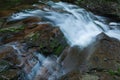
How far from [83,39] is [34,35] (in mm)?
1677

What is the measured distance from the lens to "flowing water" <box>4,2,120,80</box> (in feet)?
21.8

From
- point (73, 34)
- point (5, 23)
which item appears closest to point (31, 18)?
point (5, 23)

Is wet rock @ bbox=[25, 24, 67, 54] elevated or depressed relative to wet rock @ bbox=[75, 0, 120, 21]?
elevated

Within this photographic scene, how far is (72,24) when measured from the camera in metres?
8.41

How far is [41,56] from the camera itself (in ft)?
21.4

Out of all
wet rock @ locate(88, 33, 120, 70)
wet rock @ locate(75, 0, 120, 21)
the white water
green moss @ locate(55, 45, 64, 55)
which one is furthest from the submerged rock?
wet rock @ locate(75, 0, 120, 21)

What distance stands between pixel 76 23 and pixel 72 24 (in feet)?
0.70

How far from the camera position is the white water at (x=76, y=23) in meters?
7.82

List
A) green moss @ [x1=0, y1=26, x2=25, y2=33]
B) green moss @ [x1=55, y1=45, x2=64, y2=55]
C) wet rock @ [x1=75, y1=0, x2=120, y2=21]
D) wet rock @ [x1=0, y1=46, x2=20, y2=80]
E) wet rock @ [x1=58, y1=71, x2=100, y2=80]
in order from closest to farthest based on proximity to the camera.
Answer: wet rock @ [x1=0, y1=46, x2=20, y2=80] < wet rock @ [x1=58, y1=71, x2=100, y2=80] < green moss @ [x1=55, y1=45, x2=64, y2=55] < green moss @ [x1=0, y1=26, x2=25, y2=33] < wet rock @ [x1=75, y1=0, x2=120, y2=21]

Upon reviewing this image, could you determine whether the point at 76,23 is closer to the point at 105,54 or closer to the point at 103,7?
the point at 105,54

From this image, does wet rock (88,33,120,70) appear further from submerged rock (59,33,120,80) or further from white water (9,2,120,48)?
white water (9,2,120,48)

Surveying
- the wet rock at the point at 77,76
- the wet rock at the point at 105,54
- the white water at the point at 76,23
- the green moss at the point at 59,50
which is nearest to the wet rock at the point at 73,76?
the wet rock at the point at 77,76

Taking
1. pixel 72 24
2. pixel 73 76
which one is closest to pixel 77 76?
pixel 73 76

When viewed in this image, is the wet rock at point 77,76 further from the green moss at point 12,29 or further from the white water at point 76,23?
the green moss at point 12,29
